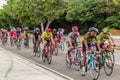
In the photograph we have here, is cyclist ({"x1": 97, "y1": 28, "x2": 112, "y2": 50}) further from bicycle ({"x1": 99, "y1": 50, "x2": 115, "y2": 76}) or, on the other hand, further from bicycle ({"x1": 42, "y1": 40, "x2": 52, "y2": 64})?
bicycle ({"x1": 42, "y1": 40, "x2": 52, "y2": 64})

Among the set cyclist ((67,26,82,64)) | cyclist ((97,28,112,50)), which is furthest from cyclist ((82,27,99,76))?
cyclist ((67,26,82,64))

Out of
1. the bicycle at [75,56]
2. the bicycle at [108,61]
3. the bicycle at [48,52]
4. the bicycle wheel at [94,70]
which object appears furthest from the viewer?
the bicycle at [48,52]

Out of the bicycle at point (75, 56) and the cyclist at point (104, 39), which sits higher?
the cyclist at point (104, 39)

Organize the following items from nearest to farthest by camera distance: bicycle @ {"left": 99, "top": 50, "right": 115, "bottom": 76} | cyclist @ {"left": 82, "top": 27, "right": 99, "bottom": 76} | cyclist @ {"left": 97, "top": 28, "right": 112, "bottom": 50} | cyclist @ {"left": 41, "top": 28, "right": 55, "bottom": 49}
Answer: cyclist @ {"left": 82, "top": 27, "right": 99, "bottom": 76}, bicycle @ {"left": 99, "top": 50, "right": 115, "bottom": 76}, cyclist @ {"left": 97, "top": 28, "right": 112, "bottom": 50}, cyclist @ {"left": 41, "top": 28, "right": 55, "bottom": 49}

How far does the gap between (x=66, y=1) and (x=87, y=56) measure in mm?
43066

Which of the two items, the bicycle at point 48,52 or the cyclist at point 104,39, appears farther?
the bicycle at point 48,52

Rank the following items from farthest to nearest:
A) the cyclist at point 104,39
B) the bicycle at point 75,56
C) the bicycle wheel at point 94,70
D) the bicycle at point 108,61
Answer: the bicycle at point 75,56
the cyclist at point 104,39
the bicycle at point 108,61
the bicycle wheel at point 94,70

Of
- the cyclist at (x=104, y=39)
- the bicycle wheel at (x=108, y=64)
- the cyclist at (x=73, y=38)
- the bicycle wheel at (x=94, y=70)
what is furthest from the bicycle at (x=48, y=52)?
the bicycle wheel at (x=94, y=70)

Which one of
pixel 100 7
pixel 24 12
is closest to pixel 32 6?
pixel 24 12

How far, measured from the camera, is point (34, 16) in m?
57.5

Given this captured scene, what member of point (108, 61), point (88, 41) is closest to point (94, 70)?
point (88, 41)

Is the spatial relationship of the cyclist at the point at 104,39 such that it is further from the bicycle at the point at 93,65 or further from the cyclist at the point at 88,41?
the bicycle at the point at 93,65

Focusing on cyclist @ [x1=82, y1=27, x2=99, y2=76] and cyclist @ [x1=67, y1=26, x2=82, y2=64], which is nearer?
cyclist @ [x1=82, y1=27, x2=99, y2=76]

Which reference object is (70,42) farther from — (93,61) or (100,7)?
(100,7)
